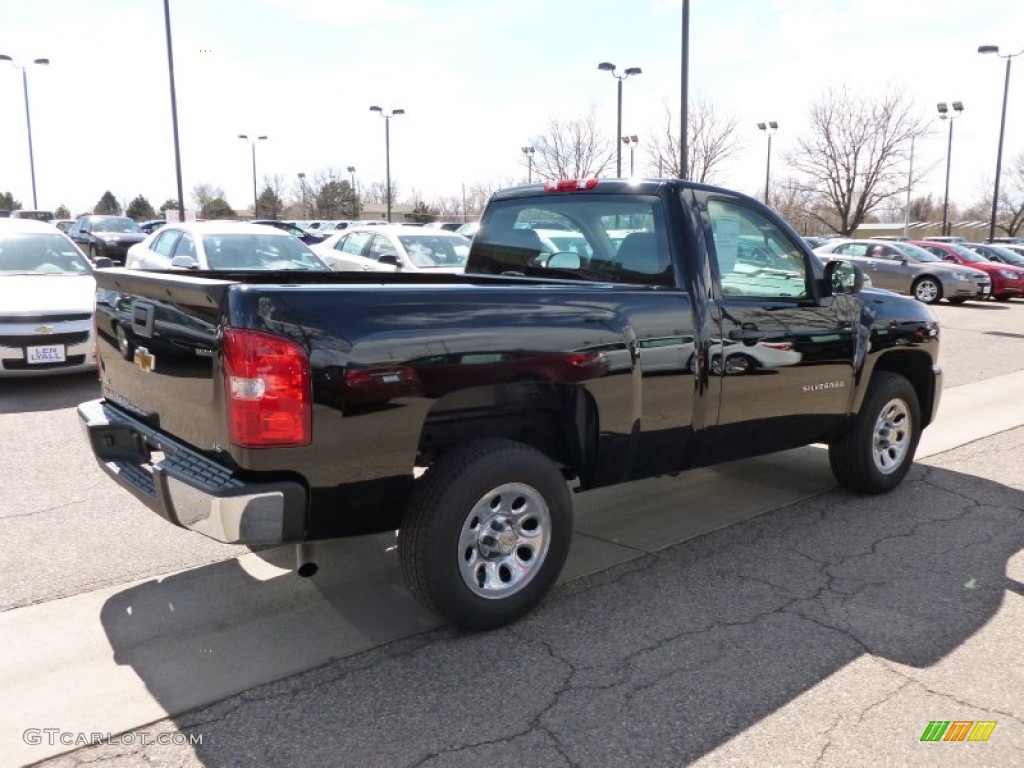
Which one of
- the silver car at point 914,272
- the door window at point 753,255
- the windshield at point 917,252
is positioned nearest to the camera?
the door window at point 753,255

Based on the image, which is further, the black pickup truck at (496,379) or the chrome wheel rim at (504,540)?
the chrome wheel rim at (504,540)

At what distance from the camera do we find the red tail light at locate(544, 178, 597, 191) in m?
4.62

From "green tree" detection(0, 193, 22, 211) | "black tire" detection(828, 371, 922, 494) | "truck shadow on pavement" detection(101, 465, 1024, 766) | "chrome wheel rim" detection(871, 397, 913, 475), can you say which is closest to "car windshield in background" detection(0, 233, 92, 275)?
"truck shadow on pavement" detection(101, 465, 1024, 766)

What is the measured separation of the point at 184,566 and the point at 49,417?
388 centimetres

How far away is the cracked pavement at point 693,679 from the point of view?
107 inches

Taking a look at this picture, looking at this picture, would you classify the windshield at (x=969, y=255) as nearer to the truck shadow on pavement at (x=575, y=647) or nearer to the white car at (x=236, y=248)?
the white car at (x=236, y=248)

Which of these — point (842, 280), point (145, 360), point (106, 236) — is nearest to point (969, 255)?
point (842, 280)

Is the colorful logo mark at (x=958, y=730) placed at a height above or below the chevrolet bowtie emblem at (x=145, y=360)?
below

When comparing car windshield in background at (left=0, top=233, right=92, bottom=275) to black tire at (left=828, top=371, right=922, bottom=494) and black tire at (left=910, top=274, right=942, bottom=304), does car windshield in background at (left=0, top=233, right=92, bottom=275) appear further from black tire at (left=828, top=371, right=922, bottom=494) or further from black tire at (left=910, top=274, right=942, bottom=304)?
black tire at (left=910, top=274, right=942, bottom=304)

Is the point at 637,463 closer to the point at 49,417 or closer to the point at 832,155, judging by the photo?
the point at 49,417

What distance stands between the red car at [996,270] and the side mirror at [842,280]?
20528 mm

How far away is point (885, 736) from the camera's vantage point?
2824 mm

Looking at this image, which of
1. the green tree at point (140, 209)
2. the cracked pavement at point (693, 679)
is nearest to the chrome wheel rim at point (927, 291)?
the cracked pavement at point (693, 679)

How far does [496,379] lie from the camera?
132 inches
